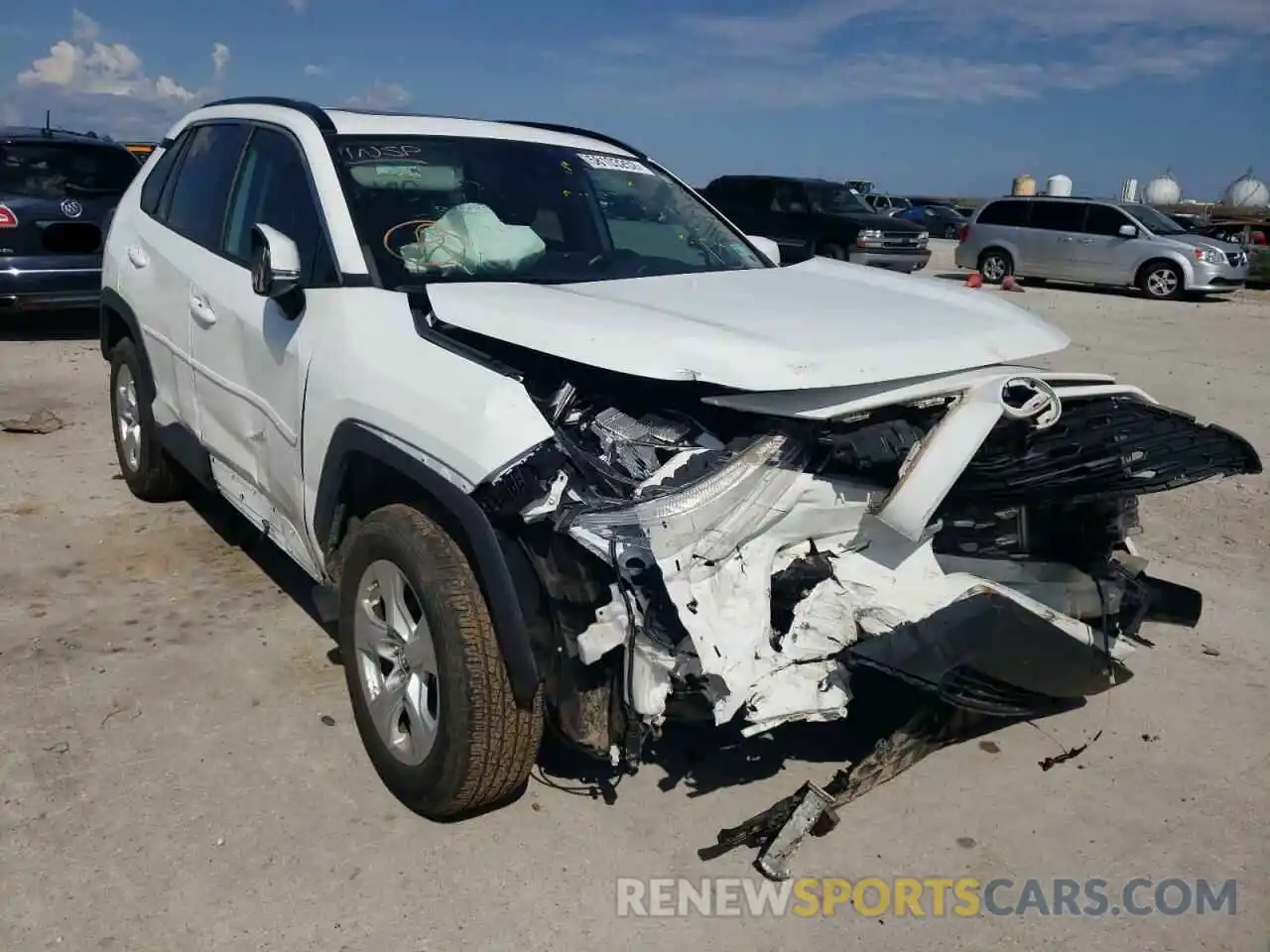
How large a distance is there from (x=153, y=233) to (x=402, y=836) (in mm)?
3181

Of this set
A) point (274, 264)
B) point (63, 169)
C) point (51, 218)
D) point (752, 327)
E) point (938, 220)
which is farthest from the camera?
point (938, 220)

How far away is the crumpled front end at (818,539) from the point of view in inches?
101

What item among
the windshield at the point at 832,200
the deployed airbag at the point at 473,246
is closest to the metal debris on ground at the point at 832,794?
the deployed airbag at the point at 473,246

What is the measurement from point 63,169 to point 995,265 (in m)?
16.0

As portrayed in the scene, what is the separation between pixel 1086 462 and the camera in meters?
2.85

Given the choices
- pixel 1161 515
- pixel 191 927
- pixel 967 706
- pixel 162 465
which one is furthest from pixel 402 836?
pixel 1161 515

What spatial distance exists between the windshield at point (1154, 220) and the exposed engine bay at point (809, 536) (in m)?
17.8

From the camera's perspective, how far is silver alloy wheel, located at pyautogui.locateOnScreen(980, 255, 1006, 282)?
66.4ft

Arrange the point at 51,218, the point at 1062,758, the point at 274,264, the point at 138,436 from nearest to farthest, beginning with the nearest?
the point at 274,264 < the point at 1062,758 < the point at 138,436 < the point at 51,218

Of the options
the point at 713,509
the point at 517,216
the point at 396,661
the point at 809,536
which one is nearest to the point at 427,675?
the point at 396,661

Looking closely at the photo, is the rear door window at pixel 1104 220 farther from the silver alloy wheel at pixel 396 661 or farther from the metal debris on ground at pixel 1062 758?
the silver alloy wheel at pixel 396 661

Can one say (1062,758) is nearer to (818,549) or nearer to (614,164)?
(818,549)

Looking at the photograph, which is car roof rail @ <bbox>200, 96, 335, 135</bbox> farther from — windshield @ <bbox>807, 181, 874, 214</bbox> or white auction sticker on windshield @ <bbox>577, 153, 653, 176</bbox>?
windshield @ <bbox>807, 181, 874, 214</bbox>

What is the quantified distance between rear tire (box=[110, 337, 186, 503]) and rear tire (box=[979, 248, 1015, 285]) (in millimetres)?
17564
